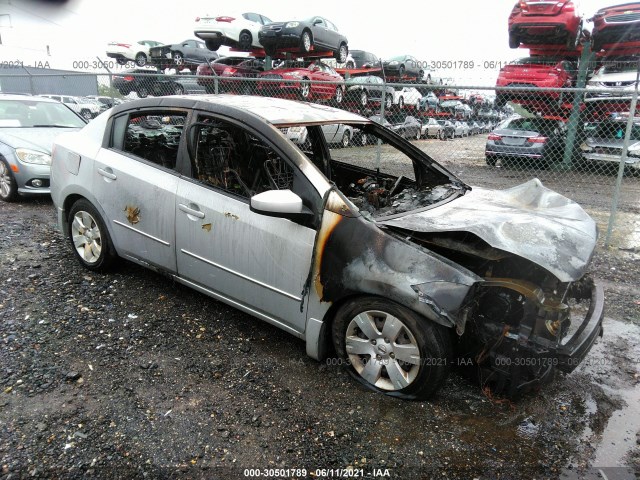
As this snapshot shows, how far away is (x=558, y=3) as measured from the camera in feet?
34.7

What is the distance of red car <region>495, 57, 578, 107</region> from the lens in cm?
1085

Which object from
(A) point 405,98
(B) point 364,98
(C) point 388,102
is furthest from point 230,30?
(A) point 405,98

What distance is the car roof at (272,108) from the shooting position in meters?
3.09

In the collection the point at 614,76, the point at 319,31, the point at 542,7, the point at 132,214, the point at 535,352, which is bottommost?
the point at 535,352

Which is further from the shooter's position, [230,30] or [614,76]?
[230,30]

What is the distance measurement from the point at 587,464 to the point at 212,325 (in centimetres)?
242

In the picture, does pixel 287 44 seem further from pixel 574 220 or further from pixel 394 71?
pixel 574 220

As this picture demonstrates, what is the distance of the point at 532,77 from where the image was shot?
10.9 m

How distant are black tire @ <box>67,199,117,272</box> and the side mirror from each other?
1832mm

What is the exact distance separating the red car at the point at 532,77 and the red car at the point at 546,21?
0.64m

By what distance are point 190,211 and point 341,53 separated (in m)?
12.9

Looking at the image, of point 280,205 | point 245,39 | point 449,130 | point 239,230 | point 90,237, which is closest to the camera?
point 280,205

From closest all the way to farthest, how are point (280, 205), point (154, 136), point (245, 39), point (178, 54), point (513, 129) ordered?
point (280, 205)
point (154, 136)
point (513, 129)
point (245, 39)
point (178, 54)

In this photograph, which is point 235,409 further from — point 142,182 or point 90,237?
point 90,237
